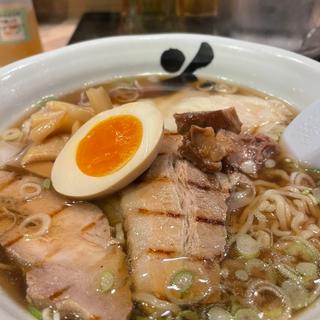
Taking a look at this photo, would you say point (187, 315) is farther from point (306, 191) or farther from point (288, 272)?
point (306, 191)

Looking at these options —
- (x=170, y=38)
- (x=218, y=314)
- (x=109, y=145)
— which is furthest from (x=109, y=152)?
(x=170, y=38)

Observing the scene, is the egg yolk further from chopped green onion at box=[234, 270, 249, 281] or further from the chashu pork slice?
chopped green onion at box=[234, 270, 249, 281]

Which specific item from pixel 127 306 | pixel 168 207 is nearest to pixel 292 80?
pixel 168 207

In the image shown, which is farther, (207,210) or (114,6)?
(114,6)

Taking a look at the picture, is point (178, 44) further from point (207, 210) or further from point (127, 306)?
point (127, 306)

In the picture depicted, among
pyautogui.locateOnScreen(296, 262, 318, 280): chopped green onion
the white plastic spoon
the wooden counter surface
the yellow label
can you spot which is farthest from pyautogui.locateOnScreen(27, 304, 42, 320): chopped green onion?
the wooden counter surface

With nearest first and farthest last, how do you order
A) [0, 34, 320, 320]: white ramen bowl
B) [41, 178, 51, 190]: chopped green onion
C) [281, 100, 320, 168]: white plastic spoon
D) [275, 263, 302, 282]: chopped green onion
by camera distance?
[275, 263, 302, 282]: chopped green onion, [41, 178, 51, 190]: chopped green onion, [281, 100, 320, 168]: white plastic spoon, [0, 34, 320, 320]: white ramen bowl
